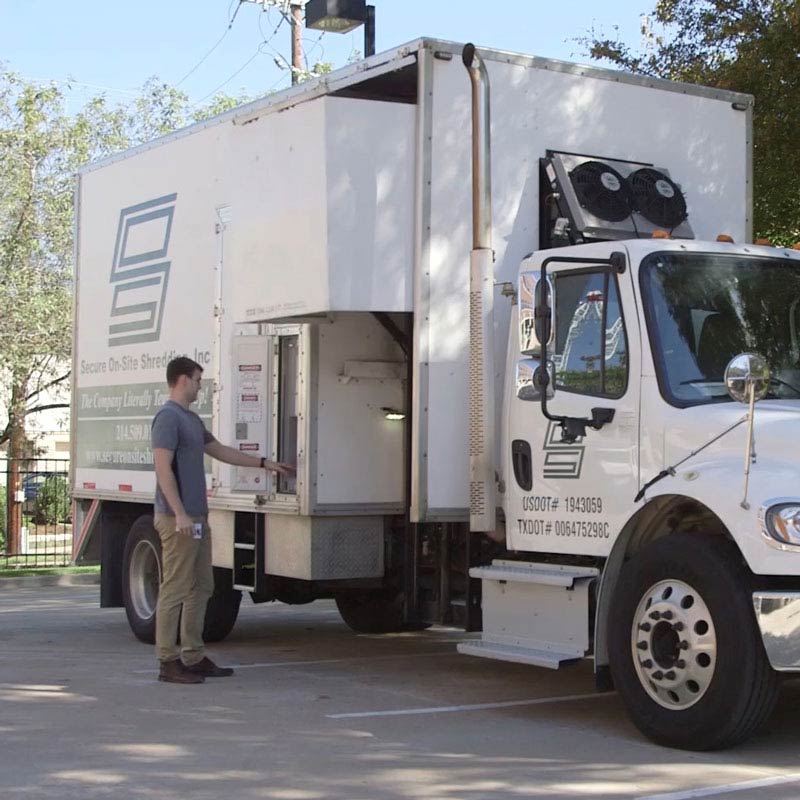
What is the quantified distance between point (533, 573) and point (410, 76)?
3.21 m

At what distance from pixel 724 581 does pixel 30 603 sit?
10673 mm

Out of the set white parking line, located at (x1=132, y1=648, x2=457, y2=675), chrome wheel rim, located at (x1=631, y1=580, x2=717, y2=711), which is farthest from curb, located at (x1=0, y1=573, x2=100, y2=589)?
chrome wheel rim, located at (x1=631, y1=580, x2=717, y2=711)

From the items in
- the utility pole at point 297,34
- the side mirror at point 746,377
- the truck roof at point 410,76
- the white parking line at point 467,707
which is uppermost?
the utility pole at point 297,34

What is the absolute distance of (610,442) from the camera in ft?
25.5

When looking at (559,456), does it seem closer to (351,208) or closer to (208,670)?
(351,208)

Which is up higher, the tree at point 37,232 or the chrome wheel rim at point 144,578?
the tree at point 37,232

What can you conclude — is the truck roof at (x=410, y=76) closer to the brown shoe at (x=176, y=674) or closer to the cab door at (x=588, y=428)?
the cab door at (x=588, y=428)

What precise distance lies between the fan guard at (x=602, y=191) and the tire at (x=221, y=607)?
160 inches

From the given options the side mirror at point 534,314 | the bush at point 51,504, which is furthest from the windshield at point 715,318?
the bush at point 51,504

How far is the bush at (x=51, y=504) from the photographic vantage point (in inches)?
929

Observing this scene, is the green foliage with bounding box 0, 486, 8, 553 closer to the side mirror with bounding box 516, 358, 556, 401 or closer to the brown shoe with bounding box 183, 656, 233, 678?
the brown shoe with bounding box 183, 656, 233, 678

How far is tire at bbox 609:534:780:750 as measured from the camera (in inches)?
269

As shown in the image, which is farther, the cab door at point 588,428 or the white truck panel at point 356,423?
the white truck panel at point 356,423

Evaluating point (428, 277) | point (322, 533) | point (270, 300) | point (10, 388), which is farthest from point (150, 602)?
point (10, 388)
